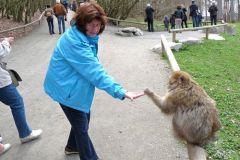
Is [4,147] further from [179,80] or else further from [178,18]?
[178,18]

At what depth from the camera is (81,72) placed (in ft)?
12.0

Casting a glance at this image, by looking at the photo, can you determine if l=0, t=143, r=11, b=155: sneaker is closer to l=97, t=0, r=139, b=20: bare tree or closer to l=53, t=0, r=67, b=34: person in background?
l=53, t=0, r=67, b=34: person in background

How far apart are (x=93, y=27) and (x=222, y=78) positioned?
6363 millimetres

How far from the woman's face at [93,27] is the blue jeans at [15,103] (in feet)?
5.16

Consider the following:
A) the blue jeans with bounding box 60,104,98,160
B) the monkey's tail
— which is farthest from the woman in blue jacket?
the monkey's tail

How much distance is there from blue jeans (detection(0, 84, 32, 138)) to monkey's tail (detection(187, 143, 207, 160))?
2208 mm

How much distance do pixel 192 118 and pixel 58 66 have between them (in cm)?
135

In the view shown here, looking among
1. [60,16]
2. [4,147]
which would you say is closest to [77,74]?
[4,147]

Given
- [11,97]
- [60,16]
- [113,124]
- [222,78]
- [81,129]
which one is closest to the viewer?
[81,129]

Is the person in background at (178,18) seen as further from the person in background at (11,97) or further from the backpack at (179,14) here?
the person in background at (11,97)

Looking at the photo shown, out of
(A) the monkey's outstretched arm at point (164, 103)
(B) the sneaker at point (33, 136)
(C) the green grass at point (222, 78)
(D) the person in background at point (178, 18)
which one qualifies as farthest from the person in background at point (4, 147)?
(D) the person in background at point (178, 18)

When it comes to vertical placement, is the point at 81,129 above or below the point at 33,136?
above

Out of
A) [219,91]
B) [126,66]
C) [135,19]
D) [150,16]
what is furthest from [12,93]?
[135,19]

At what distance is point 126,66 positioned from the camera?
10.3 meters
